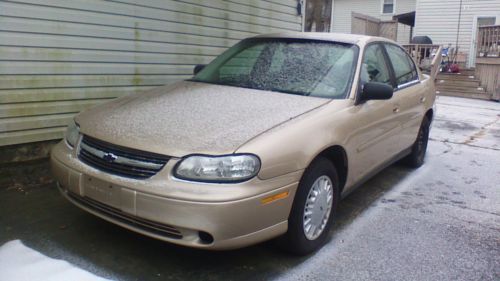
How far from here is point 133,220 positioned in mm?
2889

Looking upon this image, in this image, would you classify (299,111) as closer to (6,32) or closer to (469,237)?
(469,237)

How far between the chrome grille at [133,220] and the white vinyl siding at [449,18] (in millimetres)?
18533

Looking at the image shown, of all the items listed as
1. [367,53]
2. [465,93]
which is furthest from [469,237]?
[465,93]

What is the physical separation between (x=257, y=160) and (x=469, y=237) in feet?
7.04

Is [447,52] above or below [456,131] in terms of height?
above

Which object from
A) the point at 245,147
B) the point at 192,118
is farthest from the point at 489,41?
the point at 245,147

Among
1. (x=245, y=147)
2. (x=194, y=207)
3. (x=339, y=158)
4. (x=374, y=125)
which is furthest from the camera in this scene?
(x=374, y=125)

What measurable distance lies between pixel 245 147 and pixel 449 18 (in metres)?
18.7

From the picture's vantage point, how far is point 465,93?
15.1 metres

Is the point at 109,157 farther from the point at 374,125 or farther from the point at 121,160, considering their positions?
the point at 374,125

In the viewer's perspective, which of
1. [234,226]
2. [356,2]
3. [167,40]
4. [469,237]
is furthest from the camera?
[356,2]

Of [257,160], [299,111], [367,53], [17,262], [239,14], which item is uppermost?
[239,14]

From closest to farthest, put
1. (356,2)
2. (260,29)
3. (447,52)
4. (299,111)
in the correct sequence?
1. (299,111)
2. (260,29)
3. (447,52)
4. (356,2)

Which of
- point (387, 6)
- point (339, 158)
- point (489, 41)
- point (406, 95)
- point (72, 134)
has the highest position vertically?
point (387, 6)
